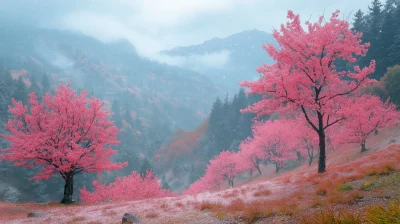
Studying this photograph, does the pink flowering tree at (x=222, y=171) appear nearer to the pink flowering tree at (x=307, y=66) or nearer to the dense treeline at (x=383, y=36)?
the dense treeline at (x=383, y=36)

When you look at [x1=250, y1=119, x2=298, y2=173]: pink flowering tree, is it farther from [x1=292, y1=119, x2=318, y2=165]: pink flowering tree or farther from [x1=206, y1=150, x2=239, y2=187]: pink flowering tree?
[x1=206, y1=150, x2=239, y2=187]: pink flowering tree

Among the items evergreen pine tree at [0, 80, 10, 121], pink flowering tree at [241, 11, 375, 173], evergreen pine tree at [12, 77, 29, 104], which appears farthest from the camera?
evergreen pine tree at [12, 77, 29, 104]

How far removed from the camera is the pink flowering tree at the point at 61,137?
69.9 feet

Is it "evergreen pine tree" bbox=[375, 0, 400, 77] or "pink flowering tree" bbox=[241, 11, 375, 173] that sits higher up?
"evergreen pine tree" bbox=[375, 0, 400, 77]

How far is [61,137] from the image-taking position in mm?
22438

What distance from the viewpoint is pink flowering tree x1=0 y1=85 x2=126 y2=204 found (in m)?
21.3

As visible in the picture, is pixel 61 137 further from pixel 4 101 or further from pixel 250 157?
pixel 4 101

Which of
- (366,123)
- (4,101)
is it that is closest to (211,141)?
(4,101)

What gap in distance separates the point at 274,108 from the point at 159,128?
609ft

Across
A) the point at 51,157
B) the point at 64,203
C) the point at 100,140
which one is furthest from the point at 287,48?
the point at 64,203

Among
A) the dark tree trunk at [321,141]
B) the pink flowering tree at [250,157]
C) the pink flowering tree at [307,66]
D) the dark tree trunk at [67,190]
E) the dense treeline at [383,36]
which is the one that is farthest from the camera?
the pink flowering tree at [250,157]

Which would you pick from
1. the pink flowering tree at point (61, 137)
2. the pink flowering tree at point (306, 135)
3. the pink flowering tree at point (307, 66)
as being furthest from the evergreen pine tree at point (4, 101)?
the pink flowering tree at point (307, 66)

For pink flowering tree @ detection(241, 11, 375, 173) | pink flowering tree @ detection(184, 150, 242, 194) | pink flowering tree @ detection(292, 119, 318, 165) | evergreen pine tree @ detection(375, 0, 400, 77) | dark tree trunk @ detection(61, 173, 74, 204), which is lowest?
pink flowering tree @ detection(184, 150, 242, 194)

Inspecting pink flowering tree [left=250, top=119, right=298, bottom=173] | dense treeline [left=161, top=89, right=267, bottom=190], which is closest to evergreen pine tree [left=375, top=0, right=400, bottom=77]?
pink flowering tree [left=250, top=119, right=298, bottom=173]
